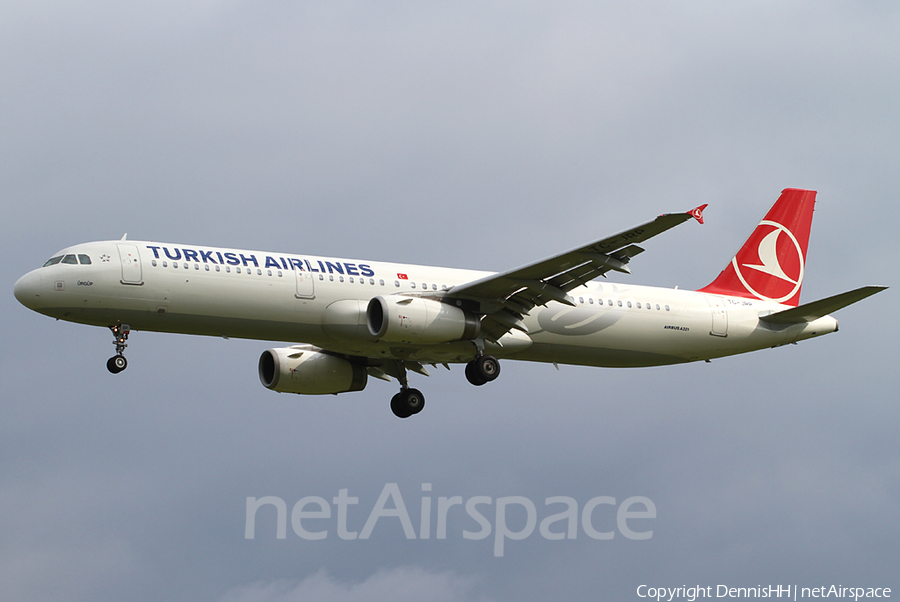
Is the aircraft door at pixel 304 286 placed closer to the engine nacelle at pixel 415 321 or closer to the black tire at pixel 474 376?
the engine nacelle at pixel 415 321

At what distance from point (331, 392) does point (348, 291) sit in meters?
6.26

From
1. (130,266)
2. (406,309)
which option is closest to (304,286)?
(406,309)

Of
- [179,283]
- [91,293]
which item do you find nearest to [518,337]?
[179,283]

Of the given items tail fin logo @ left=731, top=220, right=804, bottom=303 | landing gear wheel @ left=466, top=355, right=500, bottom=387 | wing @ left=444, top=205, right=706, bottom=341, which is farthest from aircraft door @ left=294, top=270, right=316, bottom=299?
tail fin logo @ left=731, top=220, right=804, bottom=303

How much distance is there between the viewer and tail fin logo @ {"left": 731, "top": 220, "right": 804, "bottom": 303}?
43.2 metres

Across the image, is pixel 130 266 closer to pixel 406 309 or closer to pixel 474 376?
pixel 406 309

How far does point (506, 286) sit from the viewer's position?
3528 cm

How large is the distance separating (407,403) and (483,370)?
16.3ft

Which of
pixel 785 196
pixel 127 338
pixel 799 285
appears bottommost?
pixel 127 338

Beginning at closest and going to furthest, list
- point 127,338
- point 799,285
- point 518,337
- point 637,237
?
1. point 637,237
2. point 127,338
3. point 518,337
4. point 799,285

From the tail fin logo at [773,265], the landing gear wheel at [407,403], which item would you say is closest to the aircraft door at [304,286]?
the landing gear wheel at [407,403]

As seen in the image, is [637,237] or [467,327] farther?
[467,327]

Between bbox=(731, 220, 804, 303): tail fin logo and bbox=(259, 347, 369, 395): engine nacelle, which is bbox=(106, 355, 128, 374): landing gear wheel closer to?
bbox=(259, 347, 369, 395): engine nacelle

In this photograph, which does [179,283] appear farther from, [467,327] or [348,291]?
→ [467,327]
